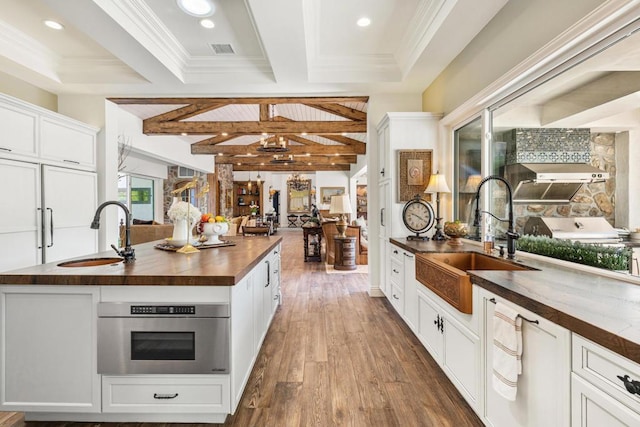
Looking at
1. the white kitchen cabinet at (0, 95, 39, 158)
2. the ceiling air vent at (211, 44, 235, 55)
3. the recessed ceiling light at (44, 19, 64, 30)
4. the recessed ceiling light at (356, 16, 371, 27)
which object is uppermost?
the recessed ceiling light at (44, 19, 64, 30)

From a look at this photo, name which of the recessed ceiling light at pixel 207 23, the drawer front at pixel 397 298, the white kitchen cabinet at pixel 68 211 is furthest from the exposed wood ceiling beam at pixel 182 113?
the drawer front at pixel 397 298

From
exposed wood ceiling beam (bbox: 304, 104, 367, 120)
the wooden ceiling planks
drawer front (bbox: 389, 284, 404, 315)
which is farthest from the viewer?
exposed wood ceiling beam (bbox: 304, 104, 367, 120)

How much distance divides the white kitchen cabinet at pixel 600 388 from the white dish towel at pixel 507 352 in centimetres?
25

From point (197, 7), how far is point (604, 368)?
143 inches

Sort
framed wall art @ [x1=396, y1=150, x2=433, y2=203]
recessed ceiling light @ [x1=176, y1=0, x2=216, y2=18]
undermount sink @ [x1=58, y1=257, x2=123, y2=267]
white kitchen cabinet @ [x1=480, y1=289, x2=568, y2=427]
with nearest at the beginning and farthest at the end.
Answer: white kitchen cabinet @ [x1=480, y1=289, x2=568, y2=427] < undermount sink @ [x1=58, y1=257, x2=123, y2=267] < recessed ceiling light @ [x1=176, y1=0, x2=216, y2=18] < framed wall art @ [x1=396, y1=150, x2=433, y2=203]

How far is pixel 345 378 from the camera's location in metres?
2.25

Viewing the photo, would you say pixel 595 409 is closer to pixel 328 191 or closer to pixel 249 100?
pixel 249 100

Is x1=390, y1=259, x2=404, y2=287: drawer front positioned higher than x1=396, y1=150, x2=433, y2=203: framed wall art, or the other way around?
x1=396, y1=150, x2=433, y2=203: framed wall art

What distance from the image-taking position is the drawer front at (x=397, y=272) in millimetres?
3165

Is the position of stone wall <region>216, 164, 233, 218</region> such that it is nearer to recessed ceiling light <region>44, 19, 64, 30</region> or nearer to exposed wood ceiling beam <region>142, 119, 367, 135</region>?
exposed wood ceiling beam <region>142, 119, 367, 135</region>

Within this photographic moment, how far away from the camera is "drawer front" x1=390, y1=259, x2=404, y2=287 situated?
317 cm

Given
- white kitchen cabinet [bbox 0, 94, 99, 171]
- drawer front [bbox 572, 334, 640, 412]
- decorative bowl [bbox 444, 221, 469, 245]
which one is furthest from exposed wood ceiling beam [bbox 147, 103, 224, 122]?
drawer front [bbox 572, 334, 640, 412]

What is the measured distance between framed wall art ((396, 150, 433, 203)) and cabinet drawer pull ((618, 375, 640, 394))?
9.43 ft

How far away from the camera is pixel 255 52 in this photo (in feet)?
12.0
